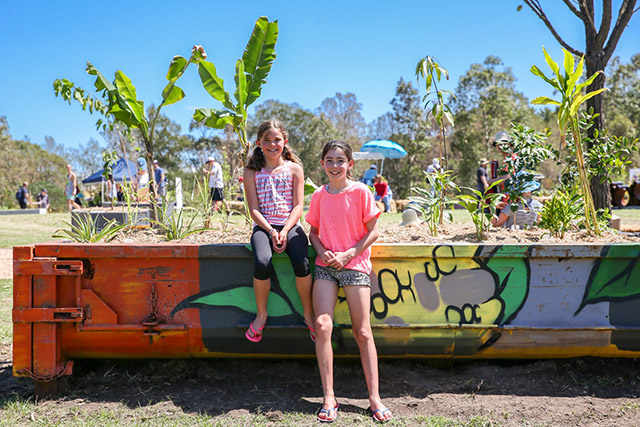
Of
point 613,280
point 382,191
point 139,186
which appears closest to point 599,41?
point 613,280

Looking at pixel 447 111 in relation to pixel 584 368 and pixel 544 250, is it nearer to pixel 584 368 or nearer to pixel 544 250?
pixel 544 250

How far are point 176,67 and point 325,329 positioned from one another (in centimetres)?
311

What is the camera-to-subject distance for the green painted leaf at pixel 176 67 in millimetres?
4816

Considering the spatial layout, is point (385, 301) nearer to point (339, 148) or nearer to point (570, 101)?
point (339, 148)

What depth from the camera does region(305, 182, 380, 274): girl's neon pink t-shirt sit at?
3.18 metres

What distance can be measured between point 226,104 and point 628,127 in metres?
32.0

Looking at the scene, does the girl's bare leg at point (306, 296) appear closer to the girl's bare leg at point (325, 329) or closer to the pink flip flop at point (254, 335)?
the girl's bare leg at point (325, 329)

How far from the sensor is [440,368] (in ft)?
11.6

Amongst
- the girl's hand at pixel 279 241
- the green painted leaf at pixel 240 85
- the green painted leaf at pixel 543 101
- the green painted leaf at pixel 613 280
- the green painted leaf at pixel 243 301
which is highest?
the green painted leaf at pixel 240 85

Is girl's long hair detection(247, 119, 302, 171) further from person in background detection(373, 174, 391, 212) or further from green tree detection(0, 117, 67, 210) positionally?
green tree detection(0, 117, 67, 210)

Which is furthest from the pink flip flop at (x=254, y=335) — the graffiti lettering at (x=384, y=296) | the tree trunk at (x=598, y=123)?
the tree trunk at (x=598, y=123)

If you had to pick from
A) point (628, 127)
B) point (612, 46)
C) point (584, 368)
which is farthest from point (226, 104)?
point (628, 127)

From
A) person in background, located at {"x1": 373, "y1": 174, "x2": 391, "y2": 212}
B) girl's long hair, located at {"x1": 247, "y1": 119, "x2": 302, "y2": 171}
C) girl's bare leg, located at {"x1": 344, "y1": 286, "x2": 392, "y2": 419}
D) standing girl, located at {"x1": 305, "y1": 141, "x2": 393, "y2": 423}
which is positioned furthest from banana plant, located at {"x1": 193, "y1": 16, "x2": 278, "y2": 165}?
person in background, located at {"x1": 373, "y1": 174, "x2": 391, "y2": 212}

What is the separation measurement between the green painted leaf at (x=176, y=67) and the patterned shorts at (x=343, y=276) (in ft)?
9.02
